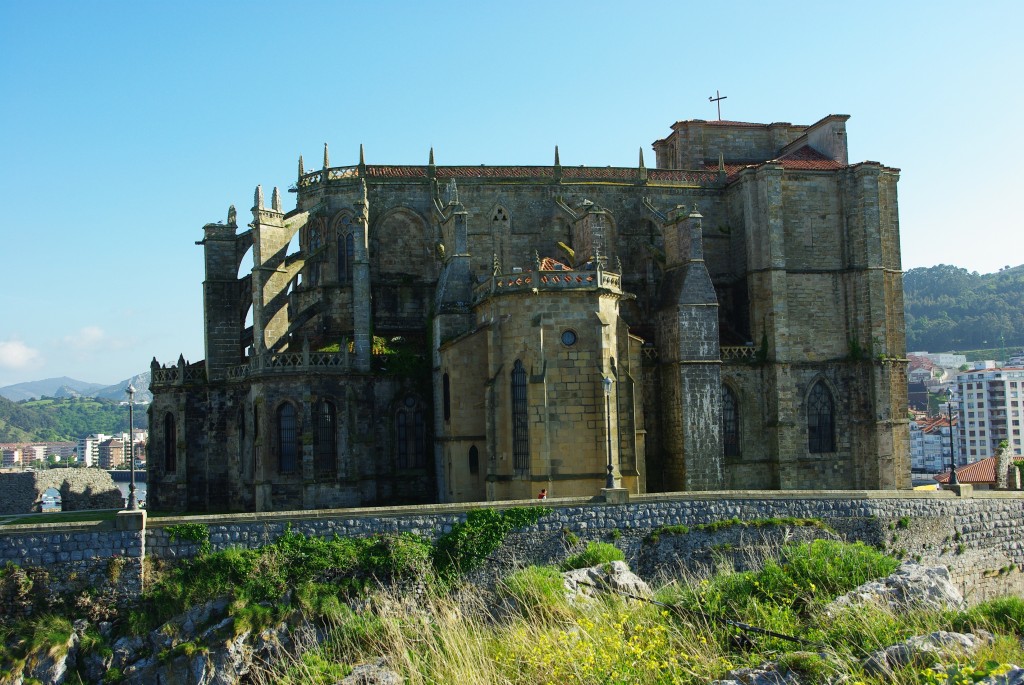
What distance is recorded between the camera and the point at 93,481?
4400 centimetres

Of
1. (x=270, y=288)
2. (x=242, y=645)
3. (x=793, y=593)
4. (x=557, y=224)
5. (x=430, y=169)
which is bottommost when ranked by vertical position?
(x=242, y=645)

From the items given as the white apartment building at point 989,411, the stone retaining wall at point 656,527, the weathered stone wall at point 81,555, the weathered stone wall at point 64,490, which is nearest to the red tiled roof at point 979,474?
the stone retaining wall at point 656,527

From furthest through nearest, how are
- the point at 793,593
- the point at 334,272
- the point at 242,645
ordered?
the point at 334,272
the point at 242,645
the point at 793,593

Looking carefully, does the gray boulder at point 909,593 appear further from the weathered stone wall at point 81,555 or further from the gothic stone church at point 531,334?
the weathered stone wall at point 81,555

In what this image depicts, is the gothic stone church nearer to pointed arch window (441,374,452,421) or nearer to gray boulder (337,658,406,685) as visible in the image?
pointed arch window (441,374,452,421)

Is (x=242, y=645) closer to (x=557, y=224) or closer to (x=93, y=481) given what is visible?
(x=557, y=224)

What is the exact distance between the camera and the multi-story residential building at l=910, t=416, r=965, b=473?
130750mm

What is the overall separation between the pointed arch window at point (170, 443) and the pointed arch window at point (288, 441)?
614cm

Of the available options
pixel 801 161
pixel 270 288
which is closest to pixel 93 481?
pixel 270 288

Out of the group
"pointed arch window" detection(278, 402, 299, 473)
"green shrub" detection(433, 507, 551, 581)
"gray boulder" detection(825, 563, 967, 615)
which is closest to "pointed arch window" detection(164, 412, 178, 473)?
"pointed arch window" detection(278, 402, 299, 473)

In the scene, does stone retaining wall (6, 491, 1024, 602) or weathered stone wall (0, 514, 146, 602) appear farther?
stone retaining wall (6, 491, 1024, 602)

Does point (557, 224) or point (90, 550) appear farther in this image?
point (557, 224)

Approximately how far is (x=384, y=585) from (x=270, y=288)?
55.8 ft

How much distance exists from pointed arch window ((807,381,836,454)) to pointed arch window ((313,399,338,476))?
19.1 m
